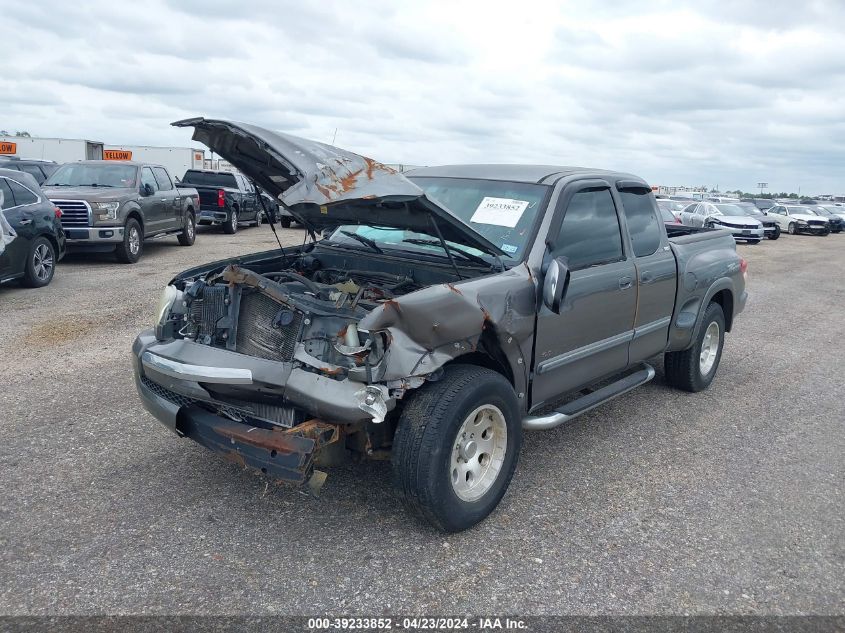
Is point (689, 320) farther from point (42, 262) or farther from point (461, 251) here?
point (42, 262)

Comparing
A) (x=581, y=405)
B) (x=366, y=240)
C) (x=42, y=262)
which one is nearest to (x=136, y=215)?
(x=42, y=262)

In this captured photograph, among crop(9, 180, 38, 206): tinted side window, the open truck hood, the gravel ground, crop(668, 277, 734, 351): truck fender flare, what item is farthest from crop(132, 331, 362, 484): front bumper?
crop(9, 180, 38, 206): tinted side window

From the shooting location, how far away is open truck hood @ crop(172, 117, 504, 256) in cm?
329

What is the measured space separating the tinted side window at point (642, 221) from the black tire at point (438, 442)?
2.03m

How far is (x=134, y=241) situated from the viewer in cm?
1276

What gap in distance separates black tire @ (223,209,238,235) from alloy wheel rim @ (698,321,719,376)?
1512cm

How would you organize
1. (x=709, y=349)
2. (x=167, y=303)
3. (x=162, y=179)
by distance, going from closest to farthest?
1. (x=167, y=303)
2. (x=709, y=349)
3. (x=162, y=179)

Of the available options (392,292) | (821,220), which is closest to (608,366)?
(392,292)

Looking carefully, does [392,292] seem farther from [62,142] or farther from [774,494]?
[62,142]

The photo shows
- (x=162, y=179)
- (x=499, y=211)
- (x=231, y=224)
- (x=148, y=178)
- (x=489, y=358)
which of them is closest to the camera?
(x=489, y=358)

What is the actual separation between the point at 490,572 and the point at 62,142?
103ft

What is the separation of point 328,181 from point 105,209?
1018cm

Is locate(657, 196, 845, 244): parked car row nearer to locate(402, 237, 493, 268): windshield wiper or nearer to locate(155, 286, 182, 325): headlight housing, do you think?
locate(402, 237, 493, 268): windshield wiper

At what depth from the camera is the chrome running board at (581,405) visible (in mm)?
3883
